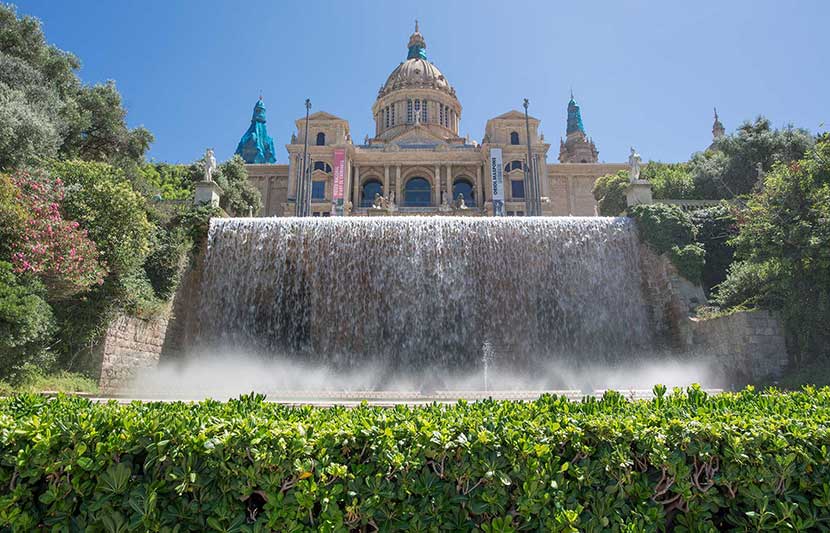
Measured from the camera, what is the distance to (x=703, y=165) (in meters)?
25.4

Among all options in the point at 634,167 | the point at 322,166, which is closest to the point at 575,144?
the point at 322,166

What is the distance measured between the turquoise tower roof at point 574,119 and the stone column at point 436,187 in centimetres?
3619

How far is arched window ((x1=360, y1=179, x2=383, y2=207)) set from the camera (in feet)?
155

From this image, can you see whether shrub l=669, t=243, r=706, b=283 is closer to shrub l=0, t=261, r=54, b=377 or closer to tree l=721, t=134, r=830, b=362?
tree l=721, t=134, r=830, b=362

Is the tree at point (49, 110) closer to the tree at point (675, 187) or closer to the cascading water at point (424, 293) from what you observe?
the cascading water at point (424, 293)

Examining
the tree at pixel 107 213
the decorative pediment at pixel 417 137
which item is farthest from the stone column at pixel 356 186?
the tree at pixel 107 213

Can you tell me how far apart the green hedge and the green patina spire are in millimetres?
72095

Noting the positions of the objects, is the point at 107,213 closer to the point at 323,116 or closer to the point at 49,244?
the point at 49,244

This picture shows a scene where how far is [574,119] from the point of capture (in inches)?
2987

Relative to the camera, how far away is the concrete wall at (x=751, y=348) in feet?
36.9

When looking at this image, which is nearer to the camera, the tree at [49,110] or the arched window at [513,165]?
the tree at [49,110]

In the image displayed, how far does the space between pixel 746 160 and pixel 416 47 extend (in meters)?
53.8

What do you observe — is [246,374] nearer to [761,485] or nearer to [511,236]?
[511,236]

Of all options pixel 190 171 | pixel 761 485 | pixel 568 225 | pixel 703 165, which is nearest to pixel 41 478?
pixel 761 485
